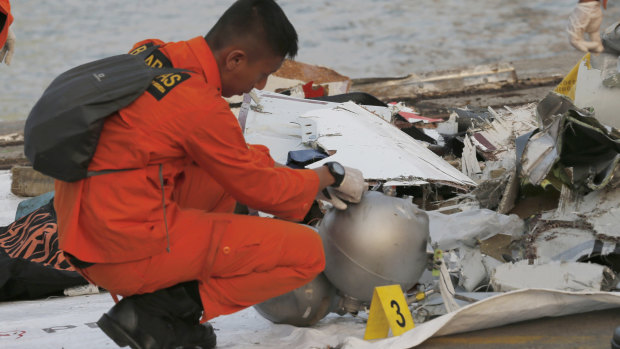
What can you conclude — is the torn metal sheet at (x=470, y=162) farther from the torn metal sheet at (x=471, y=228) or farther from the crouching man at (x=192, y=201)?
the crouching man at (x=192, y=201)

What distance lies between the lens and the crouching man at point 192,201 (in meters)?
1.86

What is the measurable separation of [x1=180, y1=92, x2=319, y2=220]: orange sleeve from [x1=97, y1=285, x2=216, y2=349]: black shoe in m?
0.34

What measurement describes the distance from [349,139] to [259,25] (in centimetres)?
156

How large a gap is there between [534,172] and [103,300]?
164 cm

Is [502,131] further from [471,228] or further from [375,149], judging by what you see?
[471,228]

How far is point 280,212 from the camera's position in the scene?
6.66 ft

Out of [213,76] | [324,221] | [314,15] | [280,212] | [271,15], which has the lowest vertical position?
[314,15]

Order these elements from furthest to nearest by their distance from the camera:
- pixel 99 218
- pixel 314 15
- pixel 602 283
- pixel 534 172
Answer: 1. pixel 314 15
2. pixel 534 172
3. pixel 602 283
4. pixel 99 218

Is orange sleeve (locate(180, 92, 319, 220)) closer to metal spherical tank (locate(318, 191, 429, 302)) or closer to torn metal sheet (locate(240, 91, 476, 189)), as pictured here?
metal spherical tank (locate(318, 191, 429, 302))

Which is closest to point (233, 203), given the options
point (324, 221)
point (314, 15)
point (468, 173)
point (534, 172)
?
point (324, 221)

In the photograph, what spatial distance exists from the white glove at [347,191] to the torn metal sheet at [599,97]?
4.76ft

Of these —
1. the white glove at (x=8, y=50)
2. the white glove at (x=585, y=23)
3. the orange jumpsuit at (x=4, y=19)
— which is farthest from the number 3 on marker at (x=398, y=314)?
the white glove at (x=585, y=23)

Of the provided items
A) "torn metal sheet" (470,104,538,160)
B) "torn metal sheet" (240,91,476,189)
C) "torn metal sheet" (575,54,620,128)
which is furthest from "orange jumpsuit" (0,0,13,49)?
"torn metal sheet" (575,54,620,128)

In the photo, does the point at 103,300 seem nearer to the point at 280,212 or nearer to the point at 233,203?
the point at 233,203
